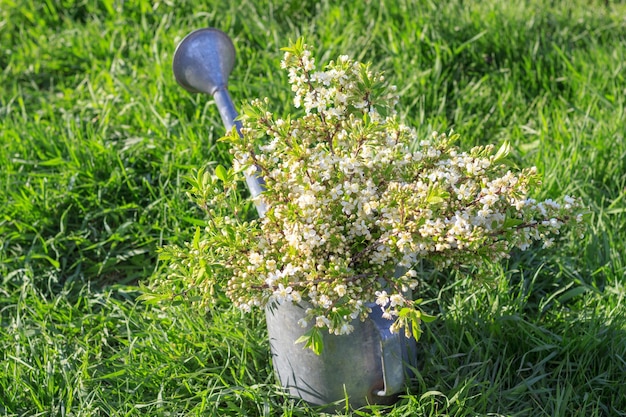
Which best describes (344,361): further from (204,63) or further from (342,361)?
(204,63)

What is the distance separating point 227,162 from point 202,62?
0.51 metres

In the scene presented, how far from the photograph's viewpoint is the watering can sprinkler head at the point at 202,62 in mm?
2488

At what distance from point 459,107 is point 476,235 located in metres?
1.56

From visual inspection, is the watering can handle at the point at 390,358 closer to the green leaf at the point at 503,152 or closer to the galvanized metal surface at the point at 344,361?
the galvanized metal surface at the point at 344,361

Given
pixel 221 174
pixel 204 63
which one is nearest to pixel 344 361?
pixel 221 174

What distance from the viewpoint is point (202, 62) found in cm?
251

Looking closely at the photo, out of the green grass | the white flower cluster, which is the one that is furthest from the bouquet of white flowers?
the green grass

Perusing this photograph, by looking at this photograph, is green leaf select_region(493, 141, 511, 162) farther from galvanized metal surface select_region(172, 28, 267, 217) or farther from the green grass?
galvanized metal surface select_region(172, 28, 267, 217)

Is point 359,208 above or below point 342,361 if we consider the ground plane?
above

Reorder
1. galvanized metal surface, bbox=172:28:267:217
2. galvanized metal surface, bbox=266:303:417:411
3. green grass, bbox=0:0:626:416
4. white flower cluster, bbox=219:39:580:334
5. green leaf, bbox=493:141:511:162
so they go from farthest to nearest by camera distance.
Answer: galvanized metal surface, bbox=172:28:267:217
green grass, bbox=0:0:626:416
galvanized metal surface, bbox=266:303:417:411
green leaf, bbox=493:141:511:162
white flower cluster, bbox=219:39:580:334

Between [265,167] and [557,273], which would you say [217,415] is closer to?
[265,167]

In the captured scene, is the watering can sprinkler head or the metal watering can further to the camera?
the watering can sprinkler head

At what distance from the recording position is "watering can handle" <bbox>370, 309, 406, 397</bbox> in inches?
75.5

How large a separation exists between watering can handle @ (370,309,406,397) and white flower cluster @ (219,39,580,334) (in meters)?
0.11
